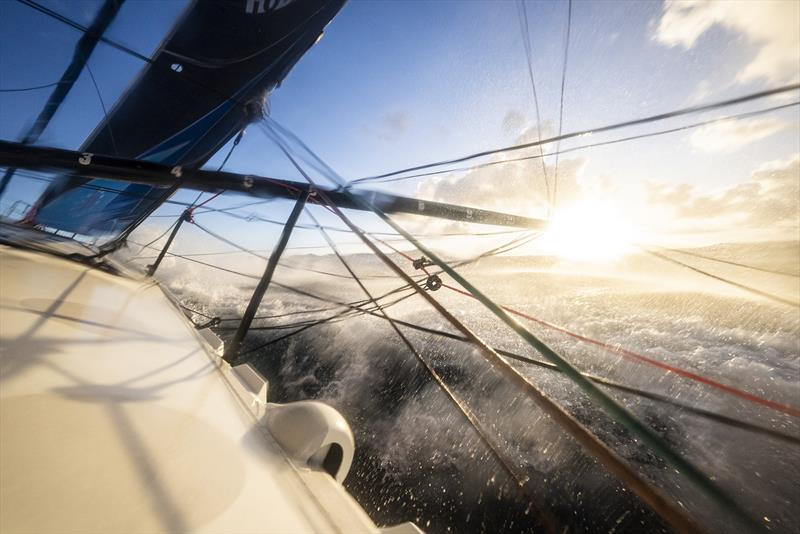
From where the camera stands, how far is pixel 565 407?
5453 mm

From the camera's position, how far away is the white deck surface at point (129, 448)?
1094 mm

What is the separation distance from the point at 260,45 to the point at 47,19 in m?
2.32

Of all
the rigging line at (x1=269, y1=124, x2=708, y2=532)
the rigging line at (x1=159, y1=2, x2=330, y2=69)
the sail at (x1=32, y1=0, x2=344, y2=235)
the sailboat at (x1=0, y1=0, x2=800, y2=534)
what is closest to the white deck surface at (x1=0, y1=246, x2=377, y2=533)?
the sailboat at (x1=0, y1=0, x2=800, y2=534)

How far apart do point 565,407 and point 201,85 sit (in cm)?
779

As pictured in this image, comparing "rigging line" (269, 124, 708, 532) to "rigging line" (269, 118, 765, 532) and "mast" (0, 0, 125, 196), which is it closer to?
"rigging line" (269, 118, 765, 532)

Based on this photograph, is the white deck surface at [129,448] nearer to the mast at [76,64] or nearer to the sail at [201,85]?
the sail at [201,85]

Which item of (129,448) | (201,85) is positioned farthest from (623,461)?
(201,85)

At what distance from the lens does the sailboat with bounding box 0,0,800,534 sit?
104 centimetres

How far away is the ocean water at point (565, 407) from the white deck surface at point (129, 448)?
1.21 meters

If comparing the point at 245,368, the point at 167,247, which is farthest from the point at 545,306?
the point at 167,247

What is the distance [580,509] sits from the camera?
364cm

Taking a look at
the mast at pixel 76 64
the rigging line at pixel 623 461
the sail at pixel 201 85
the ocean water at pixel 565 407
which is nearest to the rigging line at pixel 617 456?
the rigging line at pixel 623 461

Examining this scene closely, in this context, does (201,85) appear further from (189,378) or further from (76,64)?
(189,378)

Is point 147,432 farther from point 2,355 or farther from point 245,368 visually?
point 245,368
